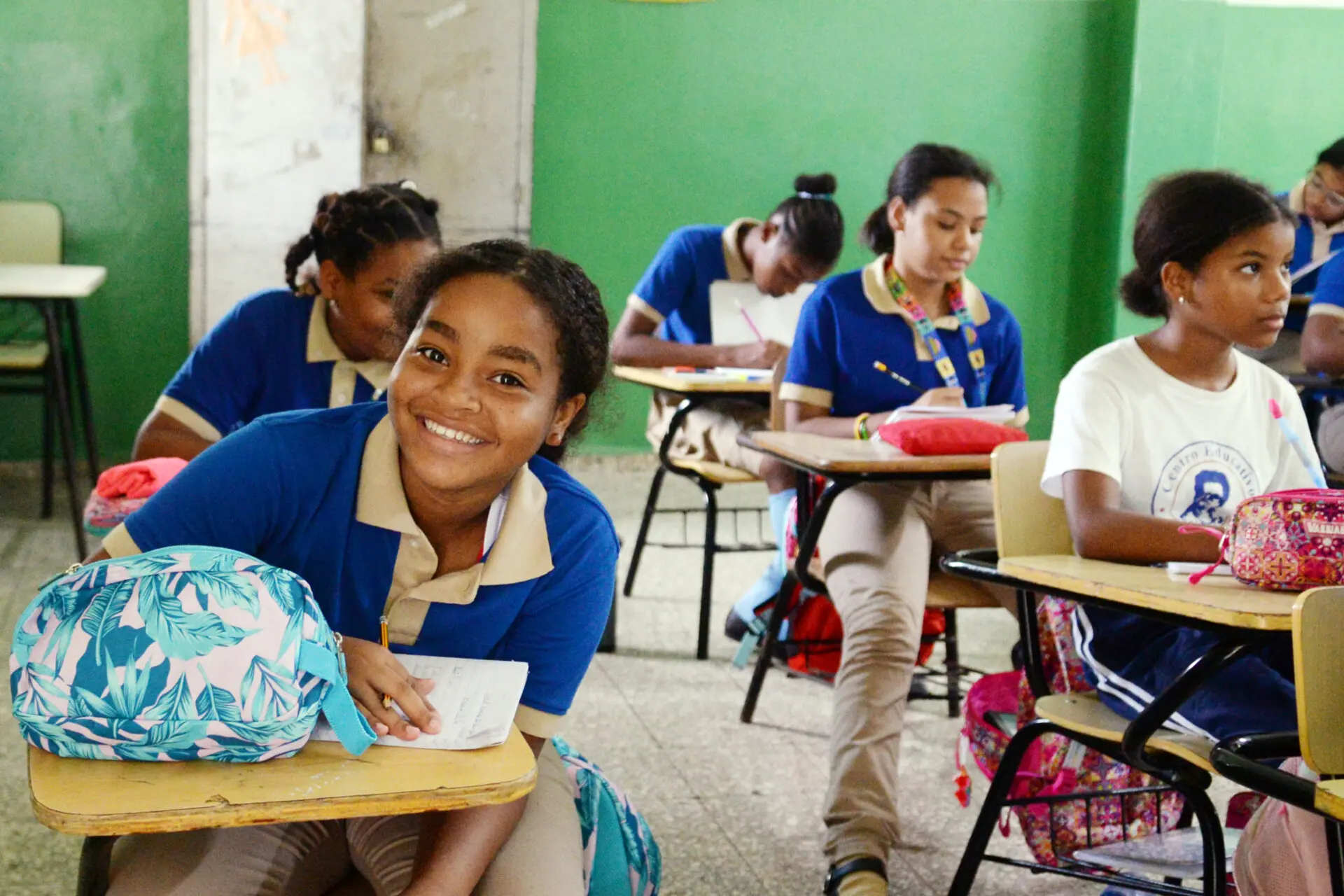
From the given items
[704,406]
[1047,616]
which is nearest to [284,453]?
[1047,616]

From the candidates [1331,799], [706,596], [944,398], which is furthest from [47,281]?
[1331,799]

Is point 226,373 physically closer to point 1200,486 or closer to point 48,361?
point 1200,486

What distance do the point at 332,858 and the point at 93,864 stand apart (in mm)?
298

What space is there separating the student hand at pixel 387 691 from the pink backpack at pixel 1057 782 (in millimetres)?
1326

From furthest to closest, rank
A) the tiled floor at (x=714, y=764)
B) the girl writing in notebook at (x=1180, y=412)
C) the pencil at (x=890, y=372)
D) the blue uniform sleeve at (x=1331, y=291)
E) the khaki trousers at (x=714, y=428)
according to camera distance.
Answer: the khaki trousers at (x=714, y=428) < the blue uniform sleeve at (x=1331, y=291) < the pencil at (x=890, y=372) < the tiled floor at (x=714, y=764) < the girl writing in notebook at (x=1180, y=412)

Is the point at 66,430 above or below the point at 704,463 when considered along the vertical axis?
below

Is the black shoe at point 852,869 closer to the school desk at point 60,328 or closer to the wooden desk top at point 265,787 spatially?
the wooden desk top at point 265,787

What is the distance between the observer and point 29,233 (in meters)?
5.20

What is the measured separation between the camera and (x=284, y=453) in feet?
4.60

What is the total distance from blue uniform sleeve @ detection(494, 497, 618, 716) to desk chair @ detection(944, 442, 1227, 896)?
73cm

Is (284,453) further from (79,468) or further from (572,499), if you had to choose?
(79,468)

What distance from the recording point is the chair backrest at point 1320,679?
1438 mm

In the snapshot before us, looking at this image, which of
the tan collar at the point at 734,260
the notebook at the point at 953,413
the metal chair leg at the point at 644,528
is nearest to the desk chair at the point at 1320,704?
the notebook at the point at 953,413

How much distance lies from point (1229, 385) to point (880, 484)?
0.74 meters
